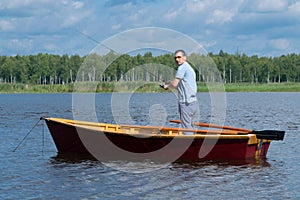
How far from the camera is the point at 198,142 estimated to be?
13648 mm

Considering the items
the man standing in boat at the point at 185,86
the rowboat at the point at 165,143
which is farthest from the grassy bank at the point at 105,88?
the man standing in boat at the point at 185,86

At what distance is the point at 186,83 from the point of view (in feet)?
43.8

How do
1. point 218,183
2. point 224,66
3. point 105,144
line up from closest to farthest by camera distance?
1. point 218,183
2. point 105,144
3. point 224,66

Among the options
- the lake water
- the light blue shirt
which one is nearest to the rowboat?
the lake water

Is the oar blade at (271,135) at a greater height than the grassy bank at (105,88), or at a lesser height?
lesser

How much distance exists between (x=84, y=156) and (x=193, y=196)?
17.6 ft

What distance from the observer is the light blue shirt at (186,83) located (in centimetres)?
1327

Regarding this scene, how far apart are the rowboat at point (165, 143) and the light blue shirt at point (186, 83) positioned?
89 centimetres

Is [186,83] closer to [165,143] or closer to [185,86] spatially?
[185,86]

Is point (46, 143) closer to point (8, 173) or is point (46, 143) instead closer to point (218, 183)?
point (8, 173)

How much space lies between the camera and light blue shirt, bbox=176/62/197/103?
43.5 feet

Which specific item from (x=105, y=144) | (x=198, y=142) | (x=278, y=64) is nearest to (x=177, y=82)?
(x=198, y=142)

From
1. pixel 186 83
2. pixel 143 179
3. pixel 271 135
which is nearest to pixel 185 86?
pixel 186 83

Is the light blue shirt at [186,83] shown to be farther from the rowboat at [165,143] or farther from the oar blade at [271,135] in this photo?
the oar blade at [271,135]
